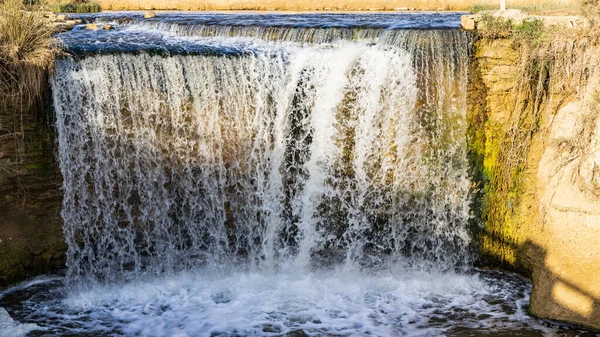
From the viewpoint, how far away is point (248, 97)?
7.85 metres

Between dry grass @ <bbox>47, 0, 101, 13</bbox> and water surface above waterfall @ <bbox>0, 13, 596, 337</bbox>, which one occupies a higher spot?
dry grass @ <bbox>47, 0, 101, 13</bbox>

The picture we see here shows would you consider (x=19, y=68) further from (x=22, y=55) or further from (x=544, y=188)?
(x=544, y=188)

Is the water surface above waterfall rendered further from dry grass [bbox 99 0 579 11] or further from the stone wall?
dry grass [bbox 99 0 579 11]

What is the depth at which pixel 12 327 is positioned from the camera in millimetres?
6676

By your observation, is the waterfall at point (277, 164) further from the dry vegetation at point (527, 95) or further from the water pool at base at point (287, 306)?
the dry vegetation at point (527, 95)

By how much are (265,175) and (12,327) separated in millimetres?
3027

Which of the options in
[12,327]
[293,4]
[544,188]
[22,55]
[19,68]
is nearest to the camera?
[12,327]

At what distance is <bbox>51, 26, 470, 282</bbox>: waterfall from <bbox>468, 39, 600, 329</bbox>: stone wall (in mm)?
271

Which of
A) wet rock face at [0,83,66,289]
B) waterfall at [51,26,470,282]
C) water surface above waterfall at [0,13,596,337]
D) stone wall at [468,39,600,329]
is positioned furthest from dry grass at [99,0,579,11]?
wet rock face at [0,83,66,289]

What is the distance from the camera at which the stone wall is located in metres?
6.53

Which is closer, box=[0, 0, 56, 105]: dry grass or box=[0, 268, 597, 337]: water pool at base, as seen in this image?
box=[0, 268, 597, 337]: water pool at base

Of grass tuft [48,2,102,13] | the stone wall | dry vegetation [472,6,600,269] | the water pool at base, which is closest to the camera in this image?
the stone wall

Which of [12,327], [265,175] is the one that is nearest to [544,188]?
[265,175]

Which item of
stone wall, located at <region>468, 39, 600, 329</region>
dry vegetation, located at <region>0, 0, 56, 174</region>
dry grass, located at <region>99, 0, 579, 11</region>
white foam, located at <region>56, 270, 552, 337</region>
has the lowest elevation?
white foam, located at <region>56, 270, 552, 337</region>
